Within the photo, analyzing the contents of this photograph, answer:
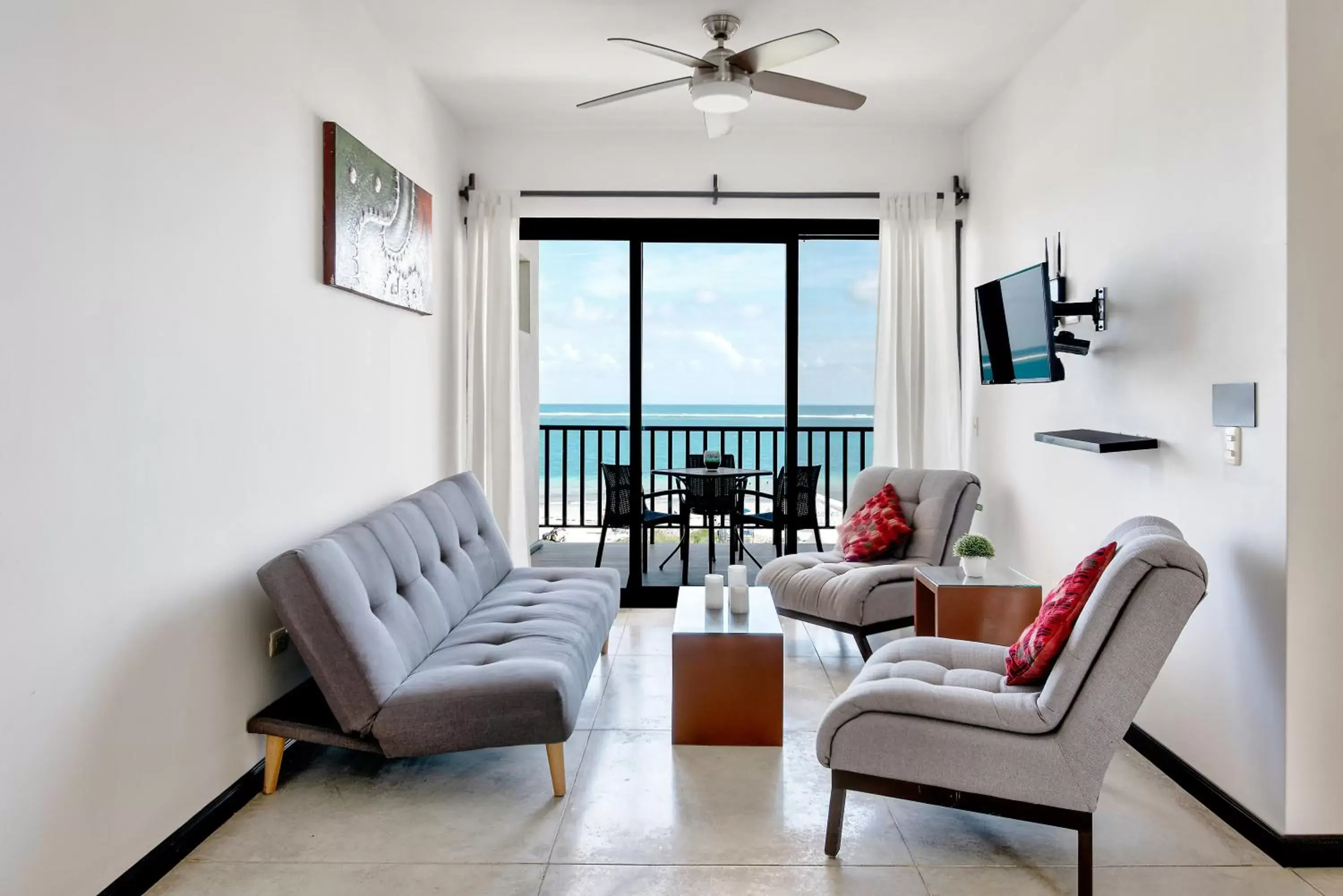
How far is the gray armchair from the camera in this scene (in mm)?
1964

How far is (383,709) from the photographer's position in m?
2.38

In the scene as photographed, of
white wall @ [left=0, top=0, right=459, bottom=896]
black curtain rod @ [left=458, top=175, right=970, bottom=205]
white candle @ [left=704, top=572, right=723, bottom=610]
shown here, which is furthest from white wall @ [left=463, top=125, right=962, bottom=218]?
white candle @ [left=704, top=572, right=723, bottom=610]

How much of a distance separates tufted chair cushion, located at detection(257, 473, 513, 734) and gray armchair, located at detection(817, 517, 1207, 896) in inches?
50.2

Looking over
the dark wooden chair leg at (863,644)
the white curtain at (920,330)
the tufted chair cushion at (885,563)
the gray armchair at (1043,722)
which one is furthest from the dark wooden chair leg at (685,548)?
the gray armchair at (1043,722)

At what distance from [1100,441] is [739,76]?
1832mm

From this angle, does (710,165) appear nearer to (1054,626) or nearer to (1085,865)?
(1054,626)

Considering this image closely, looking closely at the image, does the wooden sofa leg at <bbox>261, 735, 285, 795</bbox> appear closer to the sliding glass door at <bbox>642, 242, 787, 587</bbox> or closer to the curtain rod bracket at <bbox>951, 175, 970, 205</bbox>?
the curtain rod bracket at <bbox>951, 175, 970, 205</bbox>

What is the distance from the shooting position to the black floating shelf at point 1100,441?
2.82m

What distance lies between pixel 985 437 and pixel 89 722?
411 centimetres

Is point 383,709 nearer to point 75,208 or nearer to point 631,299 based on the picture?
point 75,208

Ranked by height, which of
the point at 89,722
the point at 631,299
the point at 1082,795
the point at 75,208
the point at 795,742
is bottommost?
the point at 795,742

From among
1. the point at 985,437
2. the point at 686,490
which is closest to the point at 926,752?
the point at 985,437

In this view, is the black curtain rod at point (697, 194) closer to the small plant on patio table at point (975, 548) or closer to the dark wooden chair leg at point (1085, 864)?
the small plant on patio table at point (975, 548)

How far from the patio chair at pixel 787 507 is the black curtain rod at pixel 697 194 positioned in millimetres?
1592
